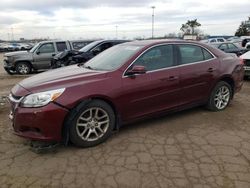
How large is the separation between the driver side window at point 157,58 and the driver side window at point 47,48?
34.2ft

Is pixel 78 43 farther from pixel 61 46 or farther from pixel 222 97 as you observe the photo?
pixel 222 97

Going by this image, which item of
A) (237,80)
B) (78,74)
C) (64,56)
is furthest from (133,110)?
(64,56)

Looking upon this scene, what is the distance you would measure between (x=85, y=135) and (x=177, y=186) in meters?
1.62

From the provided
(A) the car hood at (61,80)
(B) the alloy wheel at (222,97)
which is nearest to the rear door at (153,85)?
(A) the car hood at (61,80)

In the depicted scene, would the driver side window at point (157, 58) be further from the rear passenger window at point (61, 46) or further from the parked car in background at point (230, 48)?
the parked car in background at point (230, 48)

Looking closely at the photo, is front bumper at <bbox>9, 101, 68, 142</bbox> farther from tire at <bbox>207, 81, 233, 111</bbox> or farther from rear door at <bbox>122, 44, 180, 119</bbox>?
tire at <bbox>207, 81, 233, 111</bbox>

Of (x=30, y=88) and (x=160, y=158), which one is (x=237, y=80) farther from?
(x=30, y=88)

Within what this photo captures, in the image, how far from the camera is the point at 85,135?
4352 mm

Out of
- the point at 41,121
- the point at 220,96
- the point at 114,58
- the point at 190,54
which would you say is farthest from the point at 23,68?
the point at 41,121

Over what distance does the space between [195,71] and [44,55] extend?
10.6m

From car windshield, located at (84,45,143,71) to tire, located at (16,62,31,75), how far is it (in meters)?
9.88

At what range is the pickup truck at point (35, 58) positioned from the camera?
47.5 ft

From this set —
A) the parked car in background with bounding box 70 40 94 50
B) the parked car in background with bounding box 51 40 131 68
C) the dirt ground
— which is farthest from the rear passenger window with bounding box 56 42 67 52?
the dirt ground

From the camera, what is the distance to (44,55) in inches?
572
